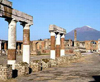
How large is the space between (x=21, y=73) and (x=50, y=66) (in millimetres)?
4894

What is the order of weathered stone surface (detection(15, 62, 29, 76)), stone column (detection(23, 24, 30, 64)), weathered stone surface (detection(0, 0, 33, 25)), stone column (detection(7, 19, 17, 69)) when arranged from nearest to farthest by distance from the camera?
weathered stone surface (detection(15, 62, 29, 76)) → weathered stone surface (detection(0, 0, 33, 25)) → stone column (detection(7, 19, 17, 69)) → stone column (detection(23, 24, 30, 64))

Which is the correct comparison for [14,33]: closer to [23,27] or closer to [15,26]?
[15,26]

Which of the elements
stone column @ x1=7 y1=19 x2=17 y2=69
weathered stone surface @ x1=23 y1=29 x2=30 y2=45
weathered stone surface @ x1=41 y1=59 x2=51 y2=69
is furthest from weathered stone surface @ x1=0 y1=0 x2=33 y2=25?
weathered stone surface @ x1=41 y1=59 x2=51 y2=69

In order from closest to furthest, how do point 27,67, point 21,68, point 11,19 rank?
point 21,68 → point 27,67 → point 11,19

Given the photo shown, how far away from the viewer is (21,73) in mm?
10789

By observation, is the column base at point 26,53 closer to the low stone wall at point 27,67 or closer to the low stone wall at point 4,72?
the low stone wall at point 27,67

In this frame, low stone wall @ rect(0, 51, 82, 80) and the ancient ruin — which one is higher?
the ancient ruin

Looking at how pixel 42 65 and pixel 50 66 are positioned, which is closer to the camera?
pixel 42 65

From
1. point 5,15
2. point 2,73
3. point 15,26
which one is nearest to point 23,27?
point 15,26

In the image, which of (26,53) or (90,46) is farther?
(90,46)

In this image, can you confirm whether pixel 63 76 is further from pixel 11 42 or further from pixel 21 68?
pixel 11 42

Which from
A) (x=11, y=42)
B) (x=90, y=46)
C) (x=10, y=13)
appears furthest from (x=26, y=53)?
(x=90, y=46)

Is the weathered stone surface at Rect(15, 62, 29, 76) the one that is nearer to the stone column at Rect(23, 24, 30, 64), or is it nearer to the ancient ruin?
the ancient ruin

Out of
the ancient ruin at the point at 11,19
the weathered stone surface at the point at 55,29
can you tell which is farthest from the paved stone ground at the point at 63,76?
the weathered stone surface at the point at 55,29
